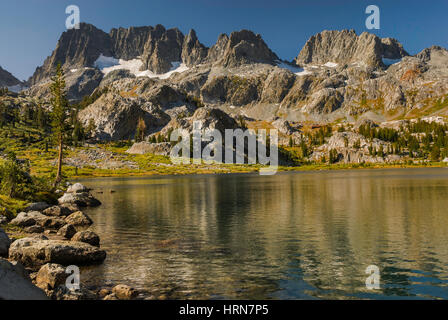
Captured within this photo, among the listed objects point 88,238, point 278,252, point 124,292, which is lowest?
point 278,252

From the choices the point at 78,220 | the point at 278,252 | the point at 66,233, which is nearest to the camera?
the point at 278,252

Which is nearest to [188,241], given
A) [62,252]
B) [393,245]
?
[62,252]

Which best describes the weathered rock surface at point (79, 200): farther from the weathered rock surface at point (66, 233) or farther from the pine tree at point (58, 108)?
the pine tree at point (58, 108)

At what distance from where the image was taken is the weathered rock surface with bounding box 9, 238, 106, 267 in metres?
25.1

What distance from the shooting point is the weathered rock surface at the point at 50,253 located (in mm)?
25062

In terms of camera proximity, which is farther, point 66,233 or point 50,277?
point 66,233

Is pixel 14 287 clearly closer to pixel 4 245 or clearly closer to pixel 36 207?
pixel 4 245

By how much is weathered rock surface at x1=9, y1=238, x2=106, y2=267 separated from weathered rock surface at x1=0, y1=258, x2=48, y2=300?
292 inches

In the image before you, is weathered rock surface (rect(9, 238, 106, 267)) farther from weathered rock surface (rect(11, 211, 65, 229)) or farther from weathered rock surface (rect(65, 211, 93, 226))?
weathered rock surface (rect(65, 211, 93, 226))

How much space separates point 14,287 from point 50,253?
9552 millimetres

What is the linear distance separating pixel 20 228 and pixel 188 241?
1935 cm

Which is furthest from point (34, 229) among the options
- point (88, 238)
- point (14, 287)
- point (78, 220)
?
point (14, 287)

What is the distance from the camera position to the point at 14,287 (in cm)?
1606

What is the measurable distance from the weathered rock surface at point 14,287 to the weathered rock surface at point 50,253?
7.41m
